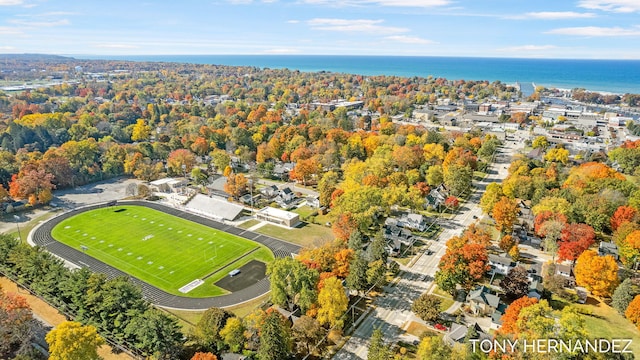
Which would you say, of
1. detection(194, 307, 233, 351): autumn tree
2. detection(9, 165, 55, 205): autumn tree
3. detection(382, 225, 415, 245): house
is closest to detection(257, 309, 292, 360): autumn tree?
detection(194, 307, 233, 351): autumn tree

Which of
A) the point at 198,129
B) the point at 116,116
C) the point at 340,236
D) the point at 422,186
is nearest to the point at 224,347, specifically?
the point at 340,236

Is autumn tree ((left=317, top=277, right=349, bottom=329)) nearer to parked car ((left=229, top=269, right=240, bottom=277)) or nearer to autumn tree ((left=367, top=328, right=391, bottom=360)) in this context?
autumn tree ((left=367, top=328, right=391, bottom=360))

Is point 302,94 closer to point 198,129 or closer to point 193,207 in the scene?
point 198,129

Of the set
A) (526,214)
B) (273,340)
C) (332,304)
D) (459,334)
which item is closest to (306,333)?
(273,340)

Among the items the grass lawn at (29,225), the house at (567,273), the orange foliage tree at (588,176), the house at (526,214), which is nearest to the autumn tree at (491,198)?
the house at (526,214)

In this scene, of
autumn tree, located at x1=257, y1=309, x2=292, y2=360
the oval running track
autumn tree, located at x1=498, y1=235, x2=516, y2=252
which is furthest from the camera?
autumn tree, located at x1=498, y1=235, x2=516, y2=252

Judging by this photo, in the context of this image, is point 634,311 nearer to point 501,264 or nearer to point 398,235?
point 501,264
